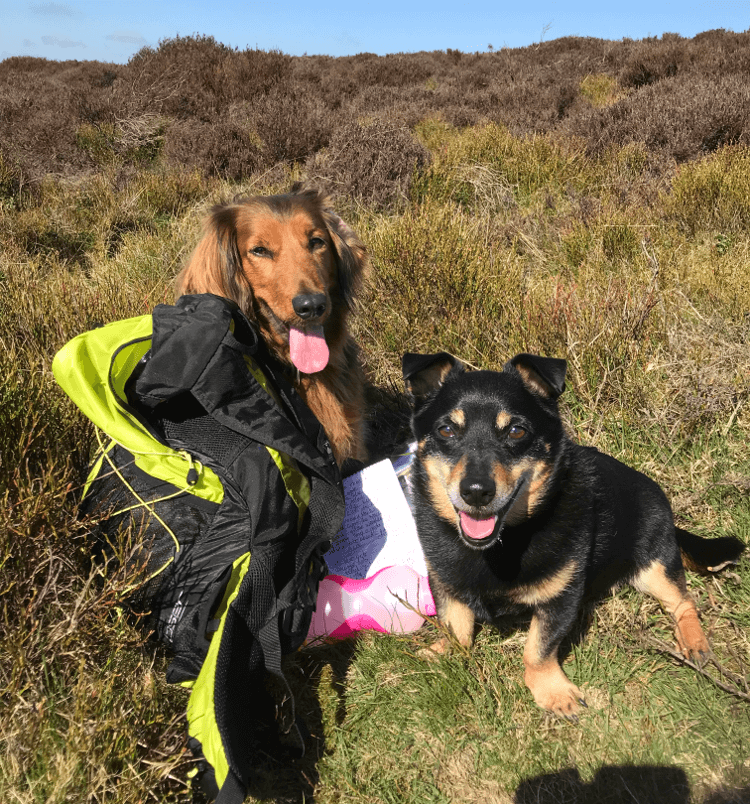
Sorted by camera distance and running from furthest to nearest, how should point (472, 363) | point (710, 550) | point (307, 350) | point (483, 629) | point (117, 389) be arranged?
1. point (472, 363)
2. point (307, 350)
3. point (483, 629)
4. point (710, 550)
5. point (117, 389)

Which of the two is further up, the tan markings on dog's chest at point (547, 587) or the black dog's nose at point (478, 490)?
the black dog's nose at point (478, 490)

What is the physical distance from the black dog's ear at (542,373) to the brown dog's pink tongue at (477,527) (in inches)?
22.5

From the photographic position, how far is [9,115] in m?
11.6

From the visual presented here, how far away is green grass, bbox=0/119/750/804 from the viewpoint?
5.85 feet

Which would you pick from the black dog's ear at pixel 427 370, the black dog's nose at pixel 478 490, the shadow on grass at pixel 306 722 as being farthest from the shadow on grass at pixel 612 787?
the black dog's ear at pixel 427 370

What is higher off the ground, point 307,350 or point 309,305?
point 309,305

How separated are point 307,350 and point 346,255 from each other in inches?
29.9

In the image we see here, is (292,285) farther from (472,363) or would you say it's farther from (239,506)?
(472,363)

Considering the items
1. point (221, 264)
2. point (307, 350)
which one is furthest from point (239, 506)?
point (221, 264)

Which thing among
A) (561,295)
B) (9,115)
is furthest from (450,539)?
(9,115)

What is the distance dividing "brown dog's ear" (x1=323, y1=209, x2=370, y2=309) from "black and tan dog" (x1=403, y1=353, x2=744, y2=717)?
1037 mm

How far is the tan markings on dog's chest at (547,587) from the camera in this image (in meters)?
2.23

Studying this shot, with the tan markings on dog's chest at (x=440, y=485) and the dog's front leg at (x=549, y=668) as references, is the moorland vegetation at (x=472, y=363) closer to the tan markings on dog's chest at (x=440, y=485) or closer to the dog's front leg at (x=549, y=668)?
the dog's front leg at (x=549, y=668)

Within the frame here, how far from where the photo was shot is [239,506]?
7.35ft
